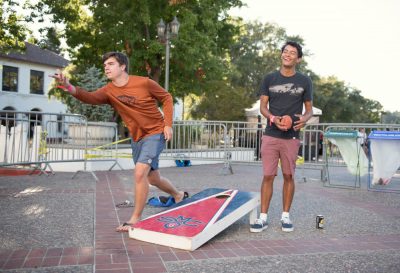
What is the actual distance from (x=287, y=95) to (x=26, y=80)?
41547 millimetres

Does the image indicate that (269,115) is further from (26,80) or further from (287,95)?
(26,80)

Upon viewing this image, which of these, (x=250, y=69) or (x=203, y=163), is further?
(x=250, y=69)

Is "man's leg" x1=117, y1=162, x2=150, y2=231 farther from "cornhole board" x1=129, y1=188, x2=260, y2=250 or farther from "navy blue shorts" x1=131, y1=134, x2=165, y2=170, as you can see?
"cornhole board" x1=129, y1=188, x2=260, y2=250

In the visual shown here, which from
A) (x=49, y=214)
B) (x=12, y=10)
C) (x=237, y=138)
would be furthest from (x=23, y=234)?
(x=12, y=10)

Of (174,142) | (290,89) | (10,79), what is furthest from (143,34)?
(10,79)

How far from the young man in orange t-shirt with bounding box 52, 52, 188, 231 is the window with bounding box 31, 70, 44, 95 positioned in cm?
4145

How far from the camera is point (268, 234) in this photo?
4742 mm

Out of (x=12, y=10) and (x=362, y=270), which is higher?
(x=12, y=10)

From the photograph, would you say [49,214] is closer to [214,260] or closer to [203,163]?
[214,260]

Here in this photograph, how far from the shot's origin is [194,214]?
4.40 metres

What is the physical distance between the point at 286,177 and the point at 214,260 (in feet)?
5.66

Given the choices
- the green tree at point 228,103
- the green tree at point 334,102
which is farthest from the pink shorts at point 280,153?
the green tree at point 334,102

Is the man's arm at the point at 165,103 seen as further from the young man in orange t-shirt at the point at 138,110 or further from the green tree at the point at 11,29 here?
the green tree at the point at 11,29

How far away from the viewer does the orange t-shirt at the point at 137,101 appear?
187 inches
